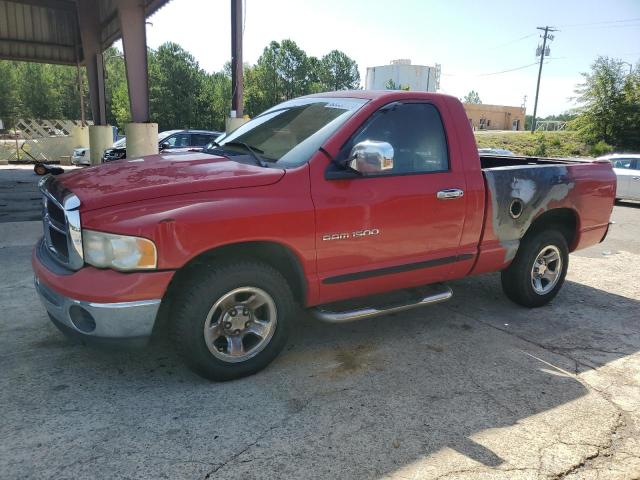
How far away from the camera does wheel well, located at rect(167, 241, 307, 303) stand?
10.7 ft

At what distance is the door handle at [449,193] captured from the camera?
4.00m

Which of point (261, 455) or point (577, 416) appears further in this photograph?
point (577, 416)

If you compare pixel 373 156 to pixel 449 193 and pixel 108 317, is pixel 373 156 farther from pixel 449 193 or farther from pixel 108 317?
pixel 108 317

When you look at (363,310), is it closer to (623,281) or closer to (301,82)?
(623,281)

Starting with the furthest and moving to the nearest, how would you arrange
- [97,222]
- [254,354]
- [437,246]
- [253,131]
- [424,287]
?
1. [424,287]
2. [253,131]
3. [437,246]
4. [254,354]
5. [97,222]

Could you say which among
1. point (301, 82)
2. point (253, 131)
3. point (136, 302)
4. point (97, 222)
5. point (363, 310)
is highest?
point (301, 82)

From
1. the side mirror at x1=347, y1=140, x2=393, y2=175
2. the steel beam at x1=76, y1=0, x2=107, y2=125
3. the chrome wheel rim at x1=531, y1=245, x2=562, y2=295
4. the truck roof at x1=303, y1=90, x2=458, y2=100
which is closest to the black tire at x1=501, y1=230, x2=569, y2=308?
the chrome wheel rim at x1=531, y1=245, x2=562, y2=295

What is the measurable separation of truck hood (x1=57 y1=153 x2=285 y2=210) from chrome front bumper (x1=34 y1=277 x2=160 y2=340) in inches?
23.1

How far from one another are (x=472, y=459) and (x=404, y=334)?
5.67 feet

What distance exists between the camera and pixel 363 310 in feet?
12.1

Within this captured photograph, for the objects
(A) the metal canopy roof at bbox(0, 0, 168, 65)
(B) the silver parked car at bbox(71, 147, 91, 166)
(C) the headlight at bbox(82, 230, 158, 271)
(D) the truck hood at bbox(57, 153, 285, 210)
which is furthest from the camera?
(B) the silver parked car at bbox(71, 147, 91, 166)

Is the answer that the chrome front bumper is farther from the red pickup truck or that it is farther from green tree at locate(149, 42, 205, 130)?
green tree at locate(149, 42, 205, 130)

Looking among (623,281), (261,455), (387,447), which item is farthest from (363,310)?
(623,281)

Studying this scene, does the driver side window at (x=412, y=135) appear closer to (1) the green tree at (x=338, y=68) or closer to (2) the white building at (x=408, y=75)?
(1) the green tree at (x=338, y=68)
